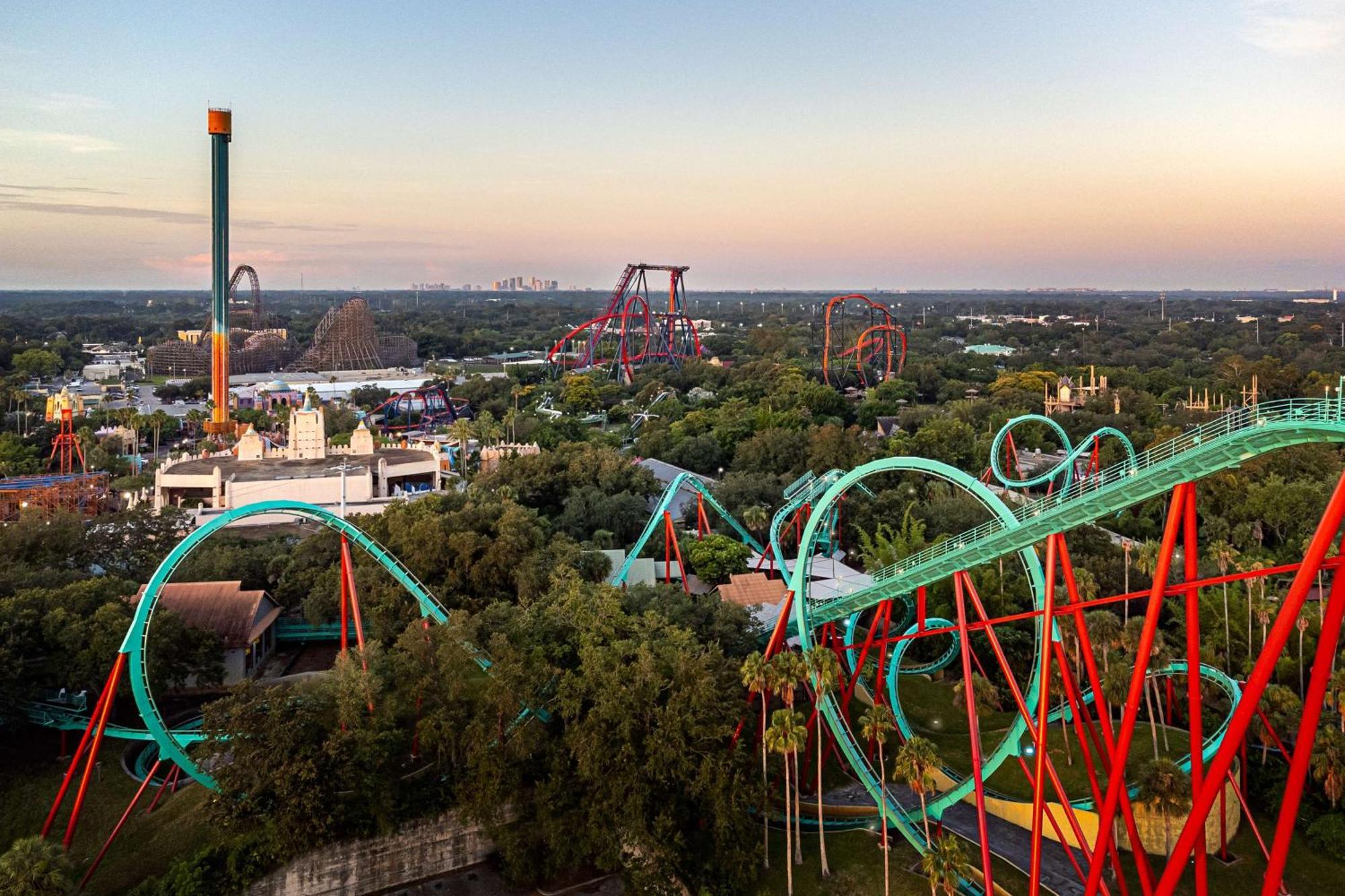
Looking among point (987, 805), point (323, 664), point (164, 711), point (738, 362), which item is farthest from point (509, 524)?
point (738, 362)

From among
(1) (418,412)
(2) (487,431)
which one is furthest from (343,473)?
(1) (418,412)

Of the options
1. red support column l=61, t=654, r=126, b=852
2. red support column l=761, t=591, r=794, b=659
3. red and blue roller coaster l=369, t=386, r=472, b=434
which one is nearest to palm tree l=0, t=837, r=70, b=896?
red support column l=61, t=654, r=126, b=852

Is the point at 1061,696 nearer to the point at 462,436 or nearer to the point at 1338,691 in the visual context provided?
the point at 1338,691

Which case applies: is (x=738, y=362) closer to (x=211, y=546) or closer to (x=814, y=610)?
(x=211, y=546)

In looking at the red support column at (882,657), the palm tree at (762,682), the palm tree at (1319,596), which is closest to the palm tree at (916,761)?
the palm tree at (762,682)

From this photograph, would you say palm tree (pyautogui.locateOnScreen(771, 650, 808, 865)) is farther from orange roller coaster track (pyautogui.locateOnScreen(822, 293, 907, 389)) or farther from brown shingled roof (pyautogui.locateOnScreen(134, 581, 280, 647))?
orange roller coaster track (pyautogui.locateOnScreen(822, 293, 907, 389))

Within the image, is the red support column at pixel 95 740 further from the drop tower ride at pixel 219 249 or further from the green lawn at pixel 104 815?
the drop tower ride at pixel 219 249
